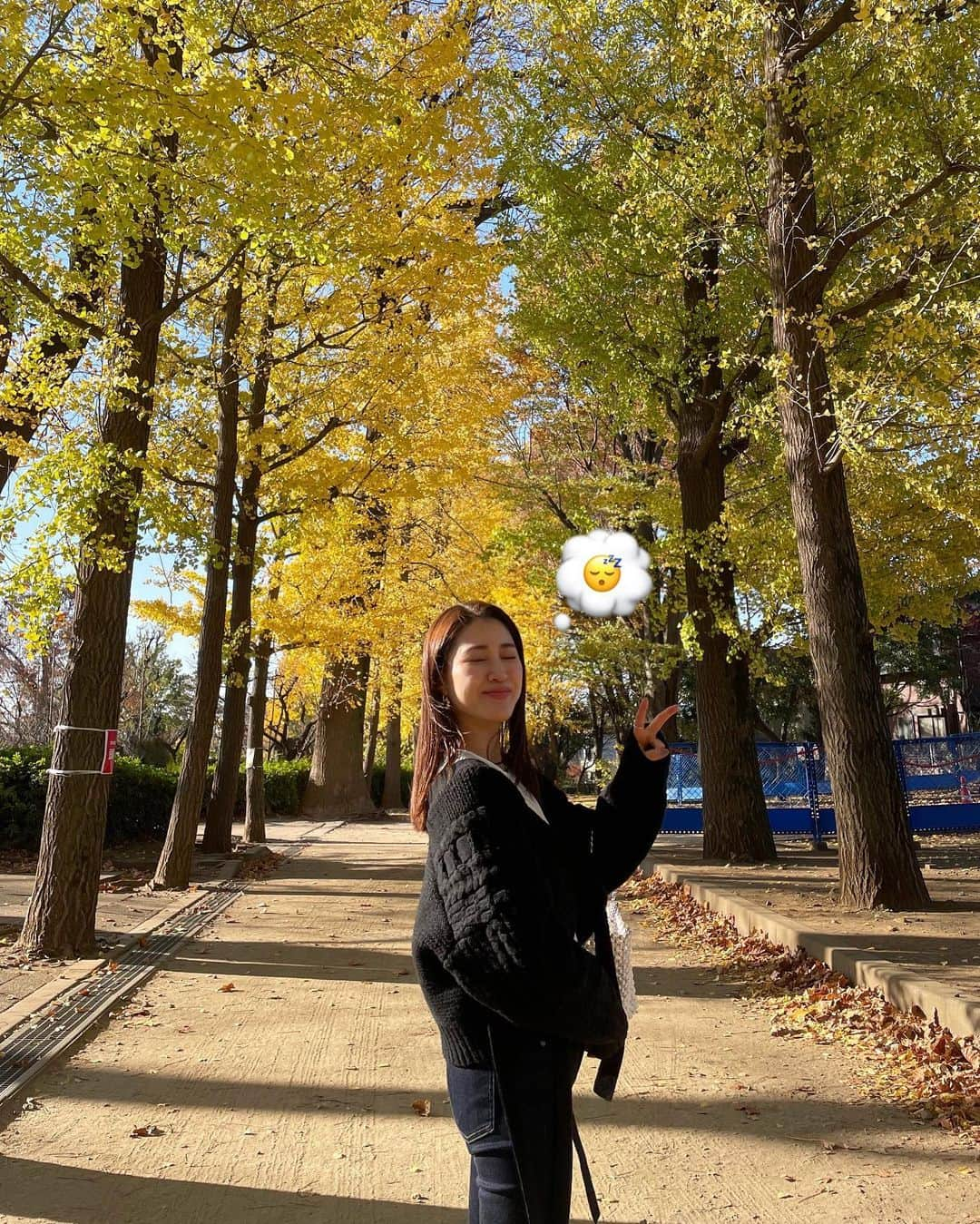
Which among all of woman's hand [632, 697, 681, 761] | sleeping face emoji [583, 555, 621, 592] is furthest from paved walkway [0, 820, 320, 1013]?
woman's hand [632, 697, 681, 761]

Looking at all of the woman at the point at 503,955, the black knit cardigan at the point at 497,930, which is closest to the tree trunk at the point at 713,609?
the woman at the point at 503,955

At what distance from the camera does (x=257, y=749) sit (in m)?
16.6

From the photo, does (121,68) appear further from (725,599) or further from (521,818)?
(725,599)

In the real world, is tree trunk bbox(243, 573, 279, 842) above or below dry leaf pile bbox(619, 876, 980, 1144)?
above

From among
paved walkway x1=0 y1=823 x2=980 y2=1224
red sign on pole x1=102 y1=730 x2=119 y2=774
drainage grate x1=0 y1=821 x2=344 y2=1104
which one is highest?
red sign on pole x1=102 y1=730 x2=119 y2=774

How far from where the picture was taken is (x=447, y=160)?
11.9 metres

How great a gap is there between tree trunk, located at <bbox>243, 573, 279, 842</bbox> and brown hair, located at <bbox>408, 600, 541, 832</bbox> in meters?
14.4

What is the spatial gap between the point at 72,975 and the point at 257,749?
993 cm

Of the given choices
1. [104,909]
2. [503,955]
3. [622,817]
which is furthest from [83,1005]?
[503,955]

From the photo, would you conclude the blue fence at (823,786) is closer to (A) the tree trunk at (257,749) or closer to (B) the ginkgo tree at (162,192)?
(A) the tree trunk at (257,749)

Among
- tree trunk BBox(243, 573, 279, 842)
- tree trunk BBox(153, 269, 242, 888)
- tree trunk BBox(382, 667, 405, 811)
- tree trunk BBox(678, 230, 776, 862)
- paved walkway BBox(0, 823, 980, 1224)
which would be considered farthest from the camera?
tree trunk BBox(382, 667, 405, 811)

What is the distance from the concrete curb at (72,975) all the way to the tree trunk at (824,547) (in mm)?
5676

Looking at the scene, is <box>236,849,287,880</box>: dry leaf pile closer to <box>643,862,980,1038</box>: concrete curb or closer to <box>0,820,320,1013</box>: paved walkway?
<box>0,820,320,1013</box>: paved walkway

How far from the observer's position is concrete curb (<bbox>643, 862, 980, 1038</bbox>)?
4.80 m
